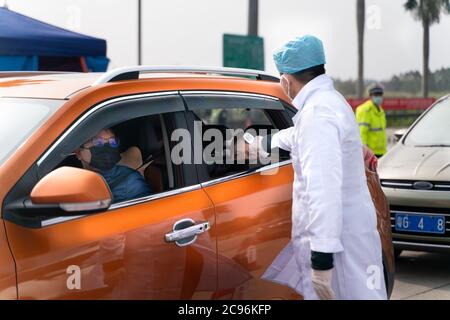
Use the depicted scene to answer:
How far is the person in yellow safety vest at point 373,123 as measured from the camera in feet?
30.2

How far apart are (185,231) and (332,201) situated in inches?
23.8

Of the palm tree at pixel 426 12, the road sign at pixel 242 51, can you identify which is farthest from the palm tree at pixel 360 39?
the road sign at pixel 242 51

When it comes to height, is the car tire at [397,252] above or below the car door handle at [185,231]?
below

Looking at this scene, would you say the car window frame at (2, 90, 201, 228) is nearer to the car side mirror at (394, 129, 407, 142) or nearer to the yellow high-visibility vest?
the car side mirror at (394, 129, 407, 142)

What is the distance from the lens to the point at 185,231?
269 centimetres

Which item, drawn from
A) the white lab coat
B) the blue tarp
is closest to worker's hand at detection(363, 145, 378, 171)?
the white lab coat

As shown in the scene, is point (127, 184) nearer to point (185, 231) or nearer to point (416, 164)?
point (185, 231)

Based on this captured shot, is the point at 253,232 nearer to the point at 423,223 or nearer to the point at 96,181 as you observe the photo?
the point at 96,181

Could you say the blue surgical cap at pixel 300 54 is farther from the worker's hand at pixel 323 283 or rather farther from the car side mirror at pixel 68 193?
the car side mirror at pixel 68 193

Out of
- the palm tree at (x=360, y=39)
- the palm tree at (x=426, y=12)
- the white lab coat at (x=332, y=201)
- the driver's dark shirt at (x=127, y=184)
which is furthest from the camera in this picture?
the palm tree at (x=426, y=12)

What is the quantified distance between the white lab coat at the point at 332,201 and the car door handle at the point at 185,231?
0.41 m

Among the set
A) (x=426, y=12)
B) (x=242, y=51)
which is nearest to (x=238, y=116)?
(x=242, y=51)

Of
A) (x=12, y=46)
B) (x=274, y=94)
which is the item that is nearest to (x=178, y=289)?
(x=274, y=94)

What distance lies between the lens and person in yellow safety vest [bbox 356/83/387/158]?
9.22 m
